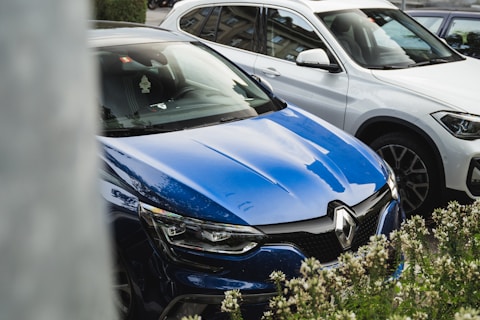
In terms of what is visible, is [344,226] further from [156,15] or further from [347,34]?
[156,15]

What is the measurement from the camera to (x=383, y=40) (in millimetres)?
5754

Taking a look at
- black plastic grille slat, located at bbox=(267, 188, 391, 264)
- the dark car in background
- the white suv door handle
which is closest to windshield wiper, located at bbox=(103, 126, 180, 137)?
black plastic grille slat, located at bbox=(267, 188, 391, 264)

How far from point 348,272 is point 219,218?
2.53 feet

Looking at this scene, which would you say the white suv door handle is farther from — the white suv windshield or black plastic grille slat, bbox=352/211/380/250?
black plastic grille slat, bbox=352/211/380/250

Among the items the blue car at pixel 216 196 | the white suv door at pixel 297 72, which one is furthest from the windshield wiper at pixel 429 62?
the blue car at pixel 216 196

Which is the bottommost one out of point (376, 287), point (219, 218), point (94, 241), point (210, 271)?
point (210, 271)

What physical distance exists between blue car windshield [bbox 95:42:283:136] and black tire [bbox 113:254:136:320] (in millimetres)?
806

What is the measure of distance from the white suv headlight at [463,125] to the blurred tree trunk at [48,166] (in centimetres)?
457

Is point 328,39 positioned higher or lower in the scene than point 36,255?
lower

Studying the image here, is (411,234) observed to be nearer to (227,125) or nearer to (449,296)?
(449,296)

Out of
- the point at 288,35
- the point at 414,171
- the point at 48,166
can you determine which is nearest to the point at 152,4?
the point at 288,35

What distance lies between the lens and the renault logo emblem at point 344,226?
10.3 ft

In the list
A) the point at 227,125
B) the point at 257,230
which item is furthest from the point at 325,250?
the point at 227,125

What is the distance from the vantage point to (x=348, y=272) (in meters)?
2.34
